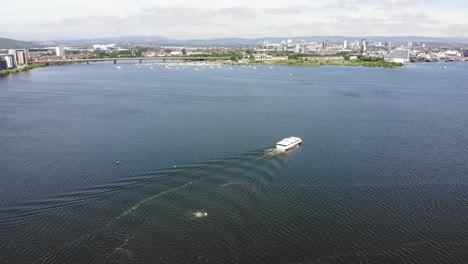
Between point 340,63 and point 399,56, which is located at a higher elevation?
point 399,56

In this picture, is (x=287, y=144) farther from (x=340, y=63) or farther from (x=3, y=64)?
(x=340, y=63)

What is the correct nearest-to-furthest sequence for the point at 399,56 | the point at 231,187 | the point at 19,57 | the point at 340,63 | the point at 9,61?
the point at 231,187
the point at 9,61
the point at 19,57
the point at 340,63
the point at 399,56

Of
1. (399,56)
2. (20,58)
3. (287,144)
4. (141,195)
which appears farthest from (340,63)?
Result: (141,195)

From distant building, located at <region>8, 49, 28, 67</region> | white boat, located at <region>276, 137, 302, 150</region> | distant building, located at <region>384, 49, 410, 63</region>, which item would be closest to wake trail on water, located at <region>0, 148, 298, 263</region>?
white boat, located at <region>276, 137, 302, 150</region>

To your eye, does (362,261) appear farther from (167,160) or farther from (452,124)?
(452,124)

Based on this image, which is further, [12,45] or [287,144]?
[12,45]

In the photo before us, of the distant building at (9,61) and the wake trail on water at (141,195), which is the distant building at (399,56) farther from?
the wake trail on water at (141,195)

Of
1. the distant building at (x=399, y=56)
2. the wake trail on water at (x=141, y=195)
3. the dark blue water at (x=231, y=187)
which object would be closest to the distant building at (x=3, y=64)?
the dark blue water at (x=231, y=187)

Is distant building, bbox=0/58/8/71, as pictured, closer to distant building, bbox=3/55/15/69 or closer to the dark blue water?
distant building, bbox=3/55/15/69

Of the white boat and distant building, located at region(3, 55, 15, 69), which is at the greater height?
distant building, located at region(3, 55, 15, 69)
